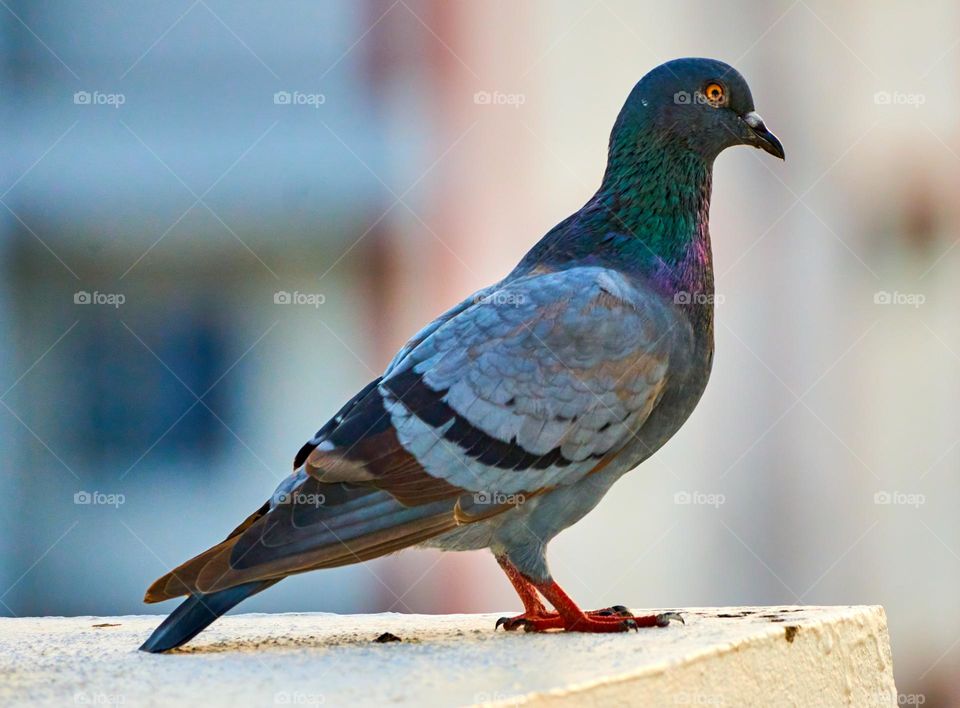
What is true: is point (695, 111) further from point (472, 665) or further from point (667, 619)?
point (472, 665)

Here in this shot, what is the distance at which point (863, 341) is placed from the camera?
255 inches

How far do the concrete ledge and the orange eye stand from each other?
4.68 ft

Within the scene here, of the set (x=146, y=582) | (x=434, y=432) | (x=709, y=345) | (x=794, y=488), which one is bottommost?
(x=146, y=582)

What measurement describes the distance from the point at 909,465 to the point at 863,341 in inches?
30.2

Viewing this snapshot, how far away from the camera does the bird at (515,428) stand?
2.54 m

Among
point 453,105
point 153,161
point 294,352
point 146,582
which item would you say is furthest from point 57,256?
point 453,105

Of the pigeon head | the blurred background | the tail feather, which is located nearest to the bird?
the tail feather

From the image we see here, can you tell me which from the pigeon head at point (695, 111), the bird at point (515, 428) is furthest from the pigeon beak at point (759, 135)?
the bird at point (515, 428)

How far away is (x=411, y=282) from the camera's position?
21.6 ft

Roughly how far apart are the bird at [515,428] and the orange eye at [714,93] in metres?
0.30

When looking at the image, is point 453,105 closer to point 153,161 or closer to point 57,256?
point 153,161

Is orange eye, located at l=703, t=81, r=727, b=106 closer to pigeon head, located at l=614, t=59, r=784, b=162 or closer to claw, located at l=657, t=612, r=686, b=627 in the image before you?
pigeon head, located at l=614, t=59, r=784, b=162

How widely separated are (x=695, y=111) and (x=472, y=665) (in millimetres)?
1757

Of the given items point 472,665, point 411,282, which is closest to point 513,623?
point 472,665
